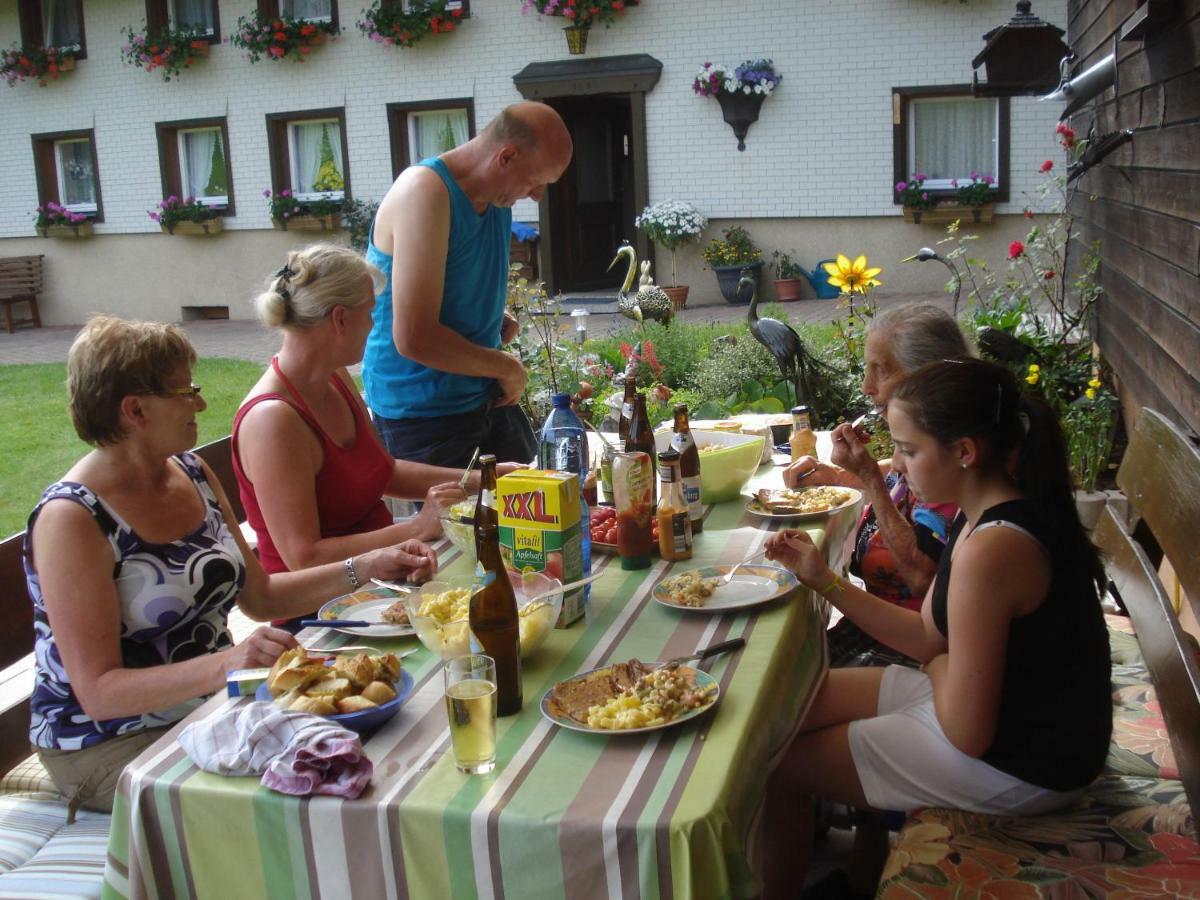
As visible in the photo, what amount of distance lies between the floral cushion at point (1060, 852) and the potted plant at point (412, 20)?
12.7 metres

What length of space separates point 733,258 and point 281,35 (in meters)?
5.98

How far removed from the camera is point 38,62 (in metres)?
15.3

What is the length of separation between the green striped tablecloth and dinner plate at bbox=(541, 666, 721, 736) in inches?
0.6

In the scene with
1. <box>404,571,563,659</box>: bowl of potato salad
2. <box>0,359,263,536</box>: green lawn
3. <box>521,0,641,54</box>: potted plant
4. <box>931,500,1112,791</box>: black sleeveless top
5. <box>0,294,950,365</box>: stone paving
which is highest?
<box>521,0,641,54</box>: potted plant

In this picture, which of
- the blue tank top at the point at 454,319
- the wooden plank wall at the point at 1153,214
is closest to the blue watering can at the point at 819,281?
the wooden plank wall at the point at 1153,214

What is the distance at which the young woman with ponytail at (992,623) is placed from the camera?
1.89 metres

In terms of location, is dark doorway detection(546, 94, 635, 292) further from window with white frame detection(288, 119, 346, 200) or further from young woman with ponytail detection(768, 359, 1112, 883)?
young woman with ponytail detection(768, 359, 1112, 883)

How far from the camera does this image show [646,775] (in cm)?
151

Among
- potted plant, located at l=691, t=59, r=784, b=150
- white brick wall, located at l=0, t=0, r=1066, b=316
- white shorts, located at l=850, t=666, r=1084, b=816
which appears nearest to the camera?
white shorts, located at l=850, t=666, r=1084, b=816

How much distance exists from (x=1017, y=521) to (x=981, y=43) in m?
11.0

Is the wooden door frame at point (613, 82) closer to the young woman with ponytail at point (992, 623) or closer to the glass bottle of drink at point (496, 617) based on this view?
the young woman with ponytail at point (992, 623)

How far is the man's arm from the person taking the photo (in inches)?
127

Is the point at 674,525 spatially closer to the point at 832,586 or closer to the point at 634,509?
the point at 634,509

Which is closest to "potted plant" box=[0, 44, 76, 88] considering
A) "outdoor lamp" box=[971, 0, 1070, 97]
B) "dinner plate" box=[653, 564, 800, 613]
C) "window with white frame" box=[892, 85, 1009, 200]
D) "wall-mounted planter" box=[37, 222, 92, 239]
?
"wall-mounted planter" box=[37, 222, 92, 239]
